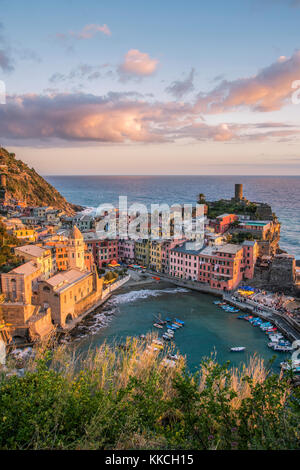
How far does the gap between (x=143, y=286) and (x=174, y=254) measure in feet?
18.5

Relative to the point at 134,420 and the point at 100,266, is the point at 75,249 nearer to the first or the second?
the point at 100,266

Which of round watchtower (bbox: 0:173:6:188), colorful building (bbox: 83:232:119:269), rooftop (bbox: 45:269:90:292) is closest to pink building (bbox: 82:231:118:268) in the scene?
colorful building (bbox: 83:232:119:269)

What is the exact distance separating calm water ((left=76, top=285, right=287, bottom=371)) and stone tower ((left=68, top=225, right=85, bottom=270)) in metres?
5.45

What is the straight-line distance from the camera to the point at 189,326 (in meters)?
27.0

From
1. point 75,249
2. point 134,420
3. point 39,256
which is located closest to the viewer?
point 134,420

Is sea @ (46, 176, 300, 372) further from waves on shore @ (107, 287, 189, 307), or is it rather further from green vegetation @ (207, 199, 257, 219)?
green vegetation @ (207, 199, 257, 219)

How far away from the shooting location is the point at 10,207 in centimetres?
6047

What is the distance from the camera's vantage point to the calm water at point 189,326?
76.0ft

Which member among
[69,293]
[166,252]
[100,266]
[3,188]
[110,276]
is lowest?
[100,266]

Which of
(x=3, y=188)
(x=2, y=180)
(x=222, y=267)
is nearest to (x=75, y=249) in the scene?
(x=222, y=267)

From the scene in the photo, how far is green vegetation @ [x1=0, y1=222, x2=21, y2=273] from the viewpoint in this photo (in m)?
28.8

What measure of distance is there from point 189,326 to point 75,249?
45.4 ft

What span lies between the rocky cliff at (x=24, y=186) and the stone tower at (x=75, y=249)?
4274 centimetres
